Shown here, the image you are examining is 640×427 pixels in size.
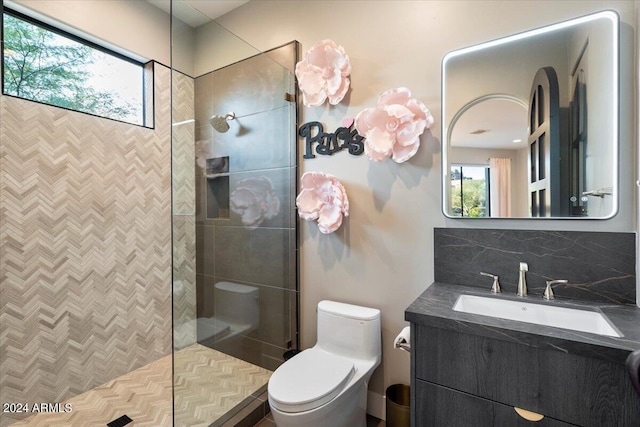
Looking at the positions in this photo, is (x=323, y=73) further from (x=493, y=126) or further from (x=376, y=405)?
(x=376, y=405)

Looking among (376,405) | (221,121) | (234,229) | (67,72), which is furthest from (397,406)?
(67,72)

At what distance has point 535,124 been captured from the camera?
151 centimetres

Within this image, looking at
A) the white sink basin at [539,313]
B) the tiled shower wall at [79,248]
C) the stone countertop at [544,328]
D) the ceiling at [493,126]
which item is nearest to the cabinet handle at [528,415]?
the stone countertop at [544,328]

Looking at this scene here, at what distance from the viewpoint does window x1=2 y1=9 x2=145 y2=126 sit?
1830 mm

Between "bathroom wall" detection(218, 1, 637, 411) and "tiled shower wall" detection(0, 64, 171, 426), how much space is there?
1317 mm

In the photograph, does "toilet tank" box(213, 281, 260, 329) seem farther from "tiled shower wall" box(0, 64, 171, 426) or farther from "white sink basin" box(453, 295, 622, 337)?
"white sink basin" box(453, 295, 622, 337)

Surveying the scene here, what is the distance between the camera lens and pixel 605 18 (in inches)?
53.0

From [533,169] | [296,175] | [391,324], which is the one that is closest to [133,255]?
[296,175]

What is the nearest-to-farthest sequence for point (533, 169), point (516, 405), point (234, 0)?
point (516, 405) < point (533, 169) < point (234, 0)

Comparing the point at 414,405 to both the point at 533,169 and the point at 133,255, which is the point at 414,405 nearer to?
the point at 533,169

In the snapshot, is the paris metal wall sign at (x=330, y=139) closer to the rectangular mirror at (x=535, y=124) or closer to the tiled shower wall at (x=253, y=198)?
the tiled shower wall at (x=253, y=198)

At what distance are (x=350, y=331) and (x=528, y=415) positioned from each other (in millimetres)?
908

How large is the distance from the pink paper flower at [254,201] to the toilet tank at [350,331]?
751 millimetres

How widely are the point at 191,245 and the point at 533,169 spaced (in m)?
1.92
